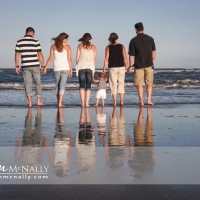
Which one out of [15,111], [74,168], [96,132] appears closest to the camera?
[74,168]

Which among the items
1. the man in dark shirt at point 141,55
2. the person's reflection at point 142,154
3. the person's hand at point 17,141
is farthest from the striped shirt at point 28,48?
the person's hand at point 17,141

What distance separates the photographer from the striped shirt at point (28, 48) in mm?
10750

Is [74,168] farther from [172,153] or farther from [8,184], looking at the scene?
[172,153]

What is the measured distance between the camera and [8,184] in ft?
11.4

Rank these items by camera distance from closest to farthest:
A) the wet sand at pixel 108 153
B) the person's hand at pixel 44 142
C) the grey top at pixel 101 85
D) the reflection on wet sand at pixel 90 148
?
the wet sand at pixel 108 153
the reflection on wet sand at pixel 90 148
the person's hand at pixel 44 142
the grey top at pixel 101 85

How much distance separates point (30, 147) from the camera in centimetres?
513

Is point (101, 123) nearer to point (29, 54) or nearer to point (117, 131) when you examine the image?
point (117, 131)

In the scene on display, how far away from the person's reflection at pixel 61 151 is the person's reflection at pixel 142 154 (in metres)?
0.56

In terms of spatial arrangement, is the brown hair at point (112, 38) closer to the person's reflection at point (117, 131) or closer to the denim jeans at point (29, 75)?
the denim jeans at point (29, 75)

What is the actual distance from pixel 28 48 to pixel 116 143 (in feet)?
19.1

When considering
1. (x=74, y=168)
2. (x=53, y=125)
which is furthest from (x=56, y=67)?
(x=74, y=168)

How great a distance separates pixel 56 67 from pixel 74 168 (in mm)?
7269

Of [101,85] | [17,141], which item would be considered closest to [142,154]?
[17,141]

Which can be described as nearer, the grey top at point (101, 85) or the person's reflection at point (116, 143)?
the person's reflection at point (116, 143)
